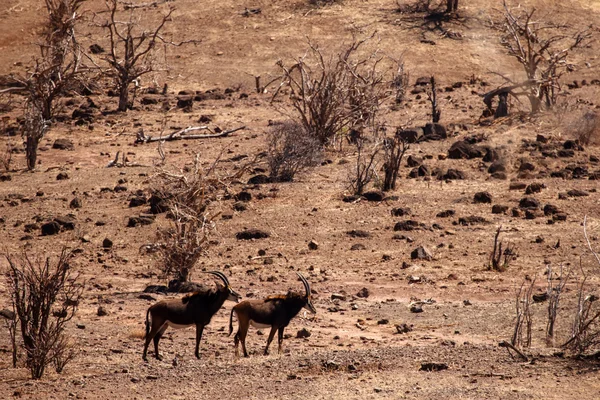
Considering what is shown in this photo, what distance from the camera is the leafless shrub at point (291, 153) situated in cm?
1792

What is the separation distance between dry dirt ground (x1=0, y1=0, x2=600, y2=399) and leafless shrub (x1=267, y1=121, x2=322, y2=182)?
43 cm

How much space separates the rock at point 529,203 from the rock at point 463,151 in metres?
3.66

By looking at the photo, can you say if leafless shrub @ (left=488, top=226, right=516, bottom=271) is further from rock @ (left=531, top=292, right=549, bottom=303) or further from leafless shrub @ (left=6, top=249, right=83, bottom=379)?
leafless shrub @ (left=6, top=249, right=83, bottom=379)

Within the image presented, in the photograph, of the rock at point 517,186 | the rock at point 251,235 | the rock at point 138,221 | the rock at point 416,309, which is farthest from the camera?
the rock at point 517,186

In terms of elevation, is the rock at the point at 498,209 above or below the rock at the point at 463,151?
above

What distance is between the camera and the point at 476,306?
11.4 m

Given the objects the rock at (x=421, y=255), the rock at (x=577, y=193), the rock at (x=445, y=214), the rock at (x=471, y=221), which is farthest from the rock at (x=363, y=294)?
the rock at (x=577, y=193)

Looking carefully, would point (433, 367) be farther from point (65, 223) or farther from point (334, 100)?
point (334, 100)

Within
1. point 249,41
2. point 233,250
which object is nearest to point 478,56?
point 249,41

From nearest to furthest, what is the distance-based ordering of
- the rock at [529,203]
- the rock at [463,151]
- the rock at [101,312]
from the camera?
the rock at [101,312] → the rock at [529,203] → the rock at [463,151]

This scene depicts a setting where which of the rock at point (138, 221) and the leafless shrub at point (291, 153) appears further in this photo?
the leafless shrub at point (291, 153)

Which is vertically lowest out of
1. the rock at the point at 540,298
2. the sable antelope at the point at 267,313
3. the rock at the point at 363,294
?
the rock at the point at 363,294

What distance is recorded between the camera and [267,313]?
29.1 ft

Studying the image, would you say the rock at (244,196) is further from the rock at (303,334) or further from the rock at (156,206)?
the rock at (303,334)
